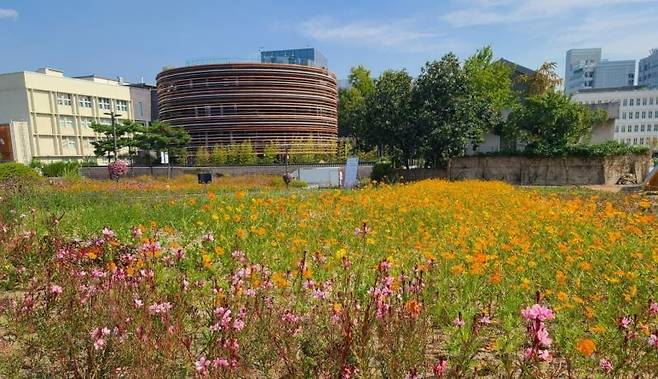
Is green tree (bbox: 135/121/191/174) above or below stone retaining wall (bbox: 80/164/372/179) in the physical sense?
above

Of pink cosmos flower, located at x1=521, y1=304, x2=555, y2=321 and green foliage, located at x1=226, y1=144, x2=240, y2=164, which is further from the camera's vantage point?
green foliage, located at x1=226, y1=144, x2=240, y2=164

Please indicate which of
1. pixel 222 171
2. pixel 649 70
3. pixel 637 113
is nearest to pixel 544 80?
pixel 222 171

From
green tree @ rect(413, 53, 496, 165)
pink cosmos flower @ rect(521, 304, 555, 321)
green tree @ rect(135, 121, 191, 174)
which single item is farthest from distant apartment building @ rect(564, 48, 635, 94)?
pink cosmos flower @ rect(521, 304, 555, 321)

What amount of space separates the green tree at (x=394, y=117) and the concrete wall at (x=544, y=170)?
7.58ft

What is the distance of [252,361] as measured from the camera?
9.14ft

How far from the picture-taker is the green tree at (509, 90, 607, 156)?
2208 cm

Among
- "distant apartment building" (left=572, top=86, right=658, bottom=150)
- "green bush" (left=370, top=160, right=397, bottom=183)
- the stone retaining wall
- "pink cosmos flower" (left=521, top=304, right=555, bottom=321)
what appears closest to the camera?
"pink cosmos flower" (left=521, top=304, right=555, bottom=321)

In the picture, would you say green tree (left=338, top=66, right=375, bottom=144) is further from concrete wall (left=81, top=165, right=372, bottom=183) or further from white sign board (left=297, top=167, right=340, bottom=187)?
white sign board (left=297, top=167, right=340, bottom=187)

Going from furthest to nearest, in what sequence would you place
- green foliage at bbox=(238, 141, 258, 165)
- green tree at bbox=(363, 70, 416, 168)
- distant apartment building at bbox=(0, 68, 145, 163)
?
1. distant apartment building at bbox=(0, 68, 145, 163)
2. green foliage at bbox=(238, 141, 258, 165)
3. green tree at bbox=(363, 70, 416, 168)

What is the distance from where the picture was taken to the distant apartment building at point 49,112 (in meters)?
54.6

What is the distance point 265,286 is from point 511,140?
82.7 feet

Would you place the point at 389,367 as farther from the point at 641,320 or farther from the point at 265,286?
the point at 641,320

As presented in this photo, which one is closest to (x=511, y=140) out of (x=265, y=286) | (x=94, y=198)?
(x=94, y=198)

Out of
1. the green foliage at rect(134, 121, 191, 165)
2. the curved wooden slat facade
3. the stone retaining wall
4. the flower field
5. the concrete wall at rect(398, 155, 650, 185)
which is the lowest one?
the stone retaining wall
